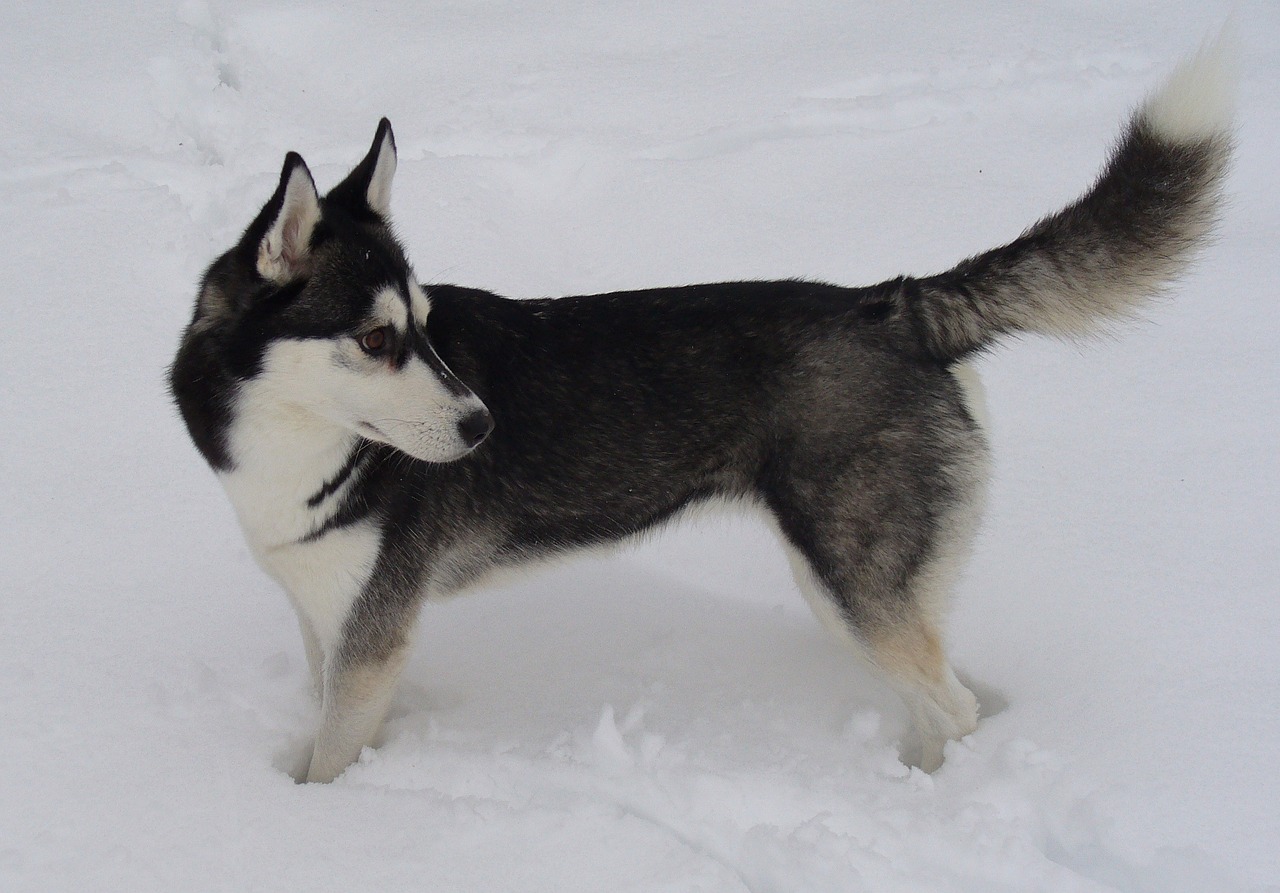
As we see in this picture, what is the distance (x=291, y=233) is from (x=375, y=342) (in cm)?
35

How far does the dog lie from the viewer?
263cm

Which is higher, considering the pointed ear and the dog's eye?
the pointed ear

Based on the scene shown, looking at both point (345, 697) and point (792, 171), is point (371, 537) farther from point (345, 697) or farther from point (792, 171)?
point (792, 171)

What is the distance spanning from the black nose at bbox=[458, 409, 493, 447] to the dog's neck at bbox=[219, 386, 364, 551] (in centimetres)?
37

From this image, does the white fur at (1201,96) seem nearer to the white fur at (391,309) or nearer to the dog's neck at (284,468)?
the white fur at (391,309)

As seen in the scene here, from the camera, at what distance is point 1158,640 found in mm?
3426

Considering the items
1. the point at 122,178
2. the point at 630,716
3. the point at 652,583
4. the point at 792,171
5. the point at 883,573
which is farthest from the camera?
the point at 792,171

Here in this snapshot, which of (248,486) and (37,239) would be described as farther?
(37,239)

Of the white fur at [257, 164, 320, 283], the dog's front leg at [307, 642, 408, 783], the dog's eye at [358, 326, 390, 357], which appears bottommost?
the dog's front leg at [307, 642, 408, 783]

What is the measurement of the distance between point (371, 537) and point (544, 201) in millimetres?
3606

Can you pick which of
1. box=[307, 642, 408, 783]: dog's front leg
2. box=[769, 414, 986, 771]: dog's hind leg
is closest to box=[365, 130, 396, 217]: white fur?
box=[307, 642, 408, 783]: dog's front leg

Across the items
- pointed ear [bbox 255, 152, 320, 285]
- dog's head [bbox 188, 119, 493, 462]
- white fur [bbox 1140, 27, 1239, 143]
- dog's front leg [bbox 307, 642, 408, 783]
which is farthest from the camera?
dog's front leg [bbox 307, 642, 408, 783]

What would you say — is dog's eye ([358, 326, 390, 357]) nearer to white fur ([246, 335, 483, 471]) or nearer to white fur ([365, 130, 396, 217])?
white fur ([246, 335, 483, 471])

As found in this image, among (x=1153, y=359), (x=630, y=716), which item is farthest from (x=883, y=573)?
(x=1153, y=359)
